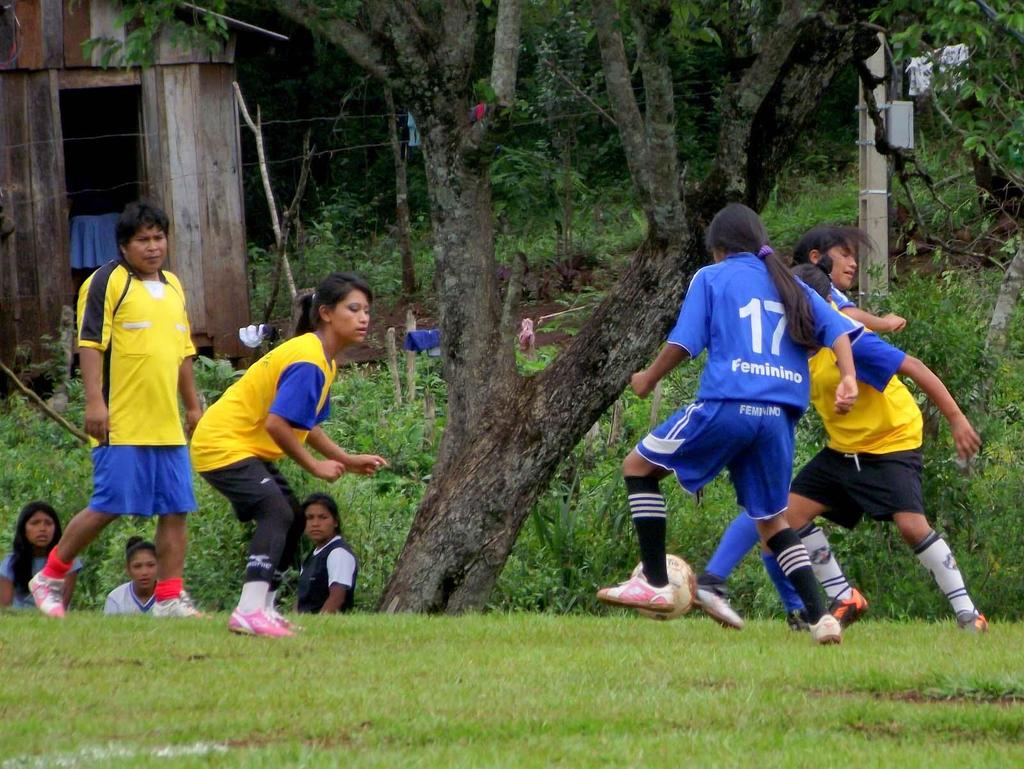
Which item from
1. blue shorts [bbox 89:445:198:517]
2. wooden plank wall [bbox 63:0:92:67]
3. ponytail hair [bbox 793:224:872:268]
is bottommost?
blue shorts [bbox 89:445:198:517]

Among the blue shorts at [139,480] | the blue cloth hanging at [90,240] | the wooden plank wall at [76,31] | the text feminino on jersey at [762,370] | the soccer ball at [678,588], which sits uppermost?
the wooden plank wall at [76,31]

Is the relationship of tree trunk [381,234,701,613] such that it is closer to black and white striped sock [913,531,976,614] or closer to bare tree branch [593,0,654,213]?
bare tree branch [593,0,654,213]

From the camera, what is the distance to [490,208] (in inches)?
392

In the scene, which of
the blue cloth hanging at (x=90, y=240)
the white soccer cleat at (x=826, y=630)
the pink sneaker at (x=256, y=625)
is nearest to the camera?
the white soccer cleat at (x=826, y=630)

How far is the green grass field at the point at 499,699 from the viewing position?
4.62 m

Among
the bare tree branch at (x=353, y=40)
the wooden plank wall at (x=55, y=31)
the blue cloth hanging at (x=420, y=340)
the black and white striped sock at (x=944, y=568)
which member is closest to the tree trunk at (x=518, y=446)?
the bare tree branch at (x=353, y=40)

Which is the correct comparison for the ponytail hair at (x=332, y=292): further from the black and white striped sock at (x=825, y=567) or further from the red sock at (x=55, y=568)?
the black and white striped sock at (x=825, y=567)

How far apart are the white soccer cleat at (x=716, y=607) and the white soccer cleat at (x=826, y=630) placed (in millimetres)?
685

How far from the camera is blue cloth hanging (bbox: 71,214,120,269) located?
64.5 ft

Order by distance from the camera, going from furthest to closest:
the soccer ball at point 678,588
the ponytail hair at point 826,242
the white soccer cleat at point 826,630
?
the ponytail hair at point 826,242
the soccer ball at point 678,588
the white soccer cleat at point 826,630

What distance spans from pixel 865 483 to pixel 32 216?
495 inches

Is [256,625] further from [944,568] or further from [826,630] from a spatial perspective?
[944,568]

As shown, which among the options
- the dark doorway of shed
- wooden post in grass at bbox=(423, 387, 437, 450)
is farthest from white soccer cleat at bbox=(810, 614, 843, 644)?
the dark doorway of shed

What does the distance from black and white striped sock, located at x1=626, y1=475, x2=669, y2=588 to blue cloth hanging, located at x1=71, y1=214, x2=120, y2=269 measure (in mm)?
14247
